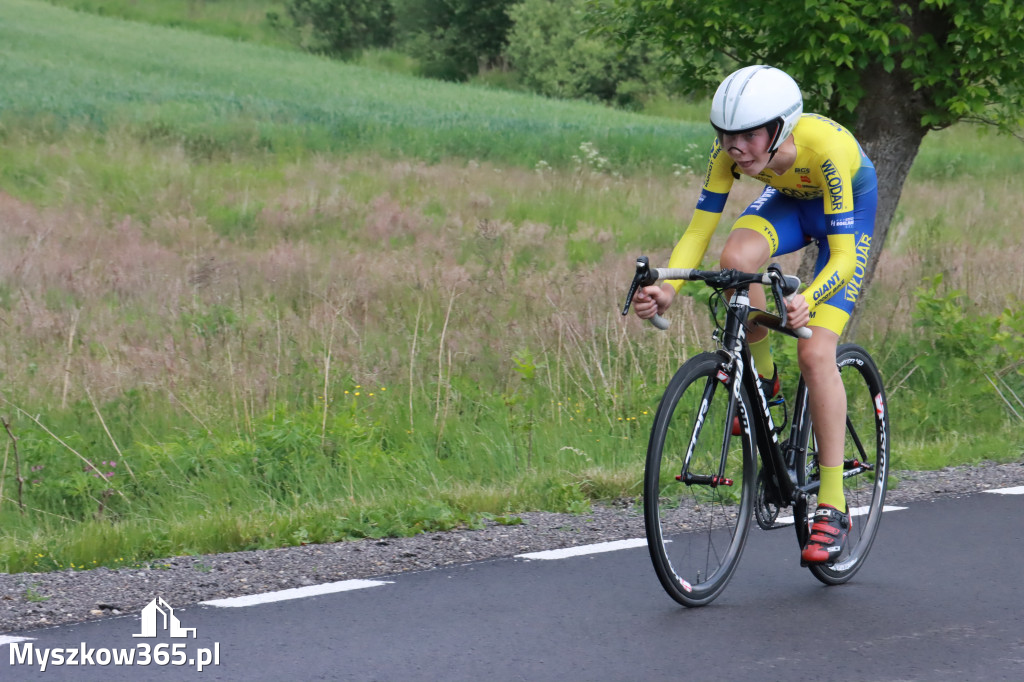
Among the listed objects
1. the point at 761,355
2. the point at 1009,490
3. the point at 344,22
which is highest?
the point at 344,22

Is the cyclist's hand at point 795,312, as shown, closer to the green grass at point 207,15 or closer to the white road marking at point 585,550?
the white road marking at point 585,550

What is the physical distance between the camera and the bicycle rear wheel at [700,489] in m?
4.69

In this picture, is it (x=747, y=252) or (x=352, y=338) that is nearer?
(x=747, y=252)

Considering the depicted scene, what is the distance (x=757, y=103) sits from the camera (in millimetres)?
4680

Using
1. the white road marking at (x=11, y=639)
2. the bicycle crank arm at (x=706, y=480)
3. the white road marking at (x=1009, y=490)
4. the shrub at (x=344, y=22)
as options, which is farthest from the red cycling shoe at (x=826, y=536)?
the shrub at (x=344, y=22)

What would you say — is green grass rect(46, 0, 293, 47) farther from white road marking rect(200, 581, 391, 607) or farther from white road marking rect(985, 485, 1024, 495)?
white road marking rect(200, 581, 391, 607)

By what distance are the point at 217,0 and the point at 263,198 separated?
76.1 m

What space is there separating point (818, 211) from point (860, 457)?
129cm

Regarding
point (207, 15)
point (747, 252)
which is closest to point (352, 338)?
point (747, 252)

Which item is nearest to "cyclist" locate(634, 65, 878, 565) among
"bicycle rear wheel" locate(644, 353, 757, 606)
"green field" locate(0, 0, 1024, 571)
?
"bicycle rear wheel" locate(644, 353, 757, 606)

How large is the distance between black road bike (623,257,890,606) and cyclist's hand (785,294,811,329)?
0.11 ft

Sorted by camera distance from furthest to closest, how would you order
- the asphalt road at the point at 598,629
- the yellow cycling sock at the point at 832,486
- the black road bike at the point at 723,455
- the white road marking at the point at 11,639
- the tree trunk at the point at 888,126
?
the tree trunk at the point at 888,126, the yellow cycling sock at the point at 832,486, the black road bike at the point at 723,455, the white road marking at the point at 11,639, the asphalt road at the point at 598,629

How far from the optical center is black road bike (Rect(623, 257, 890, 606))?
4707mm

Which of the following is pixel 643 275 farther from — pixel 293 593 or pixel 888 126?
pixel 888 126
